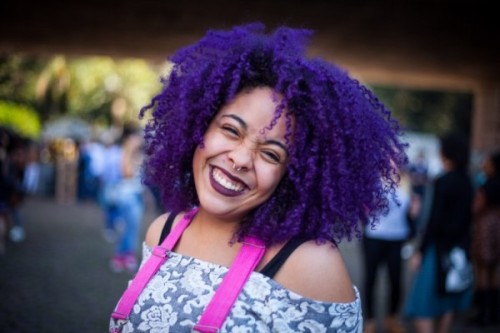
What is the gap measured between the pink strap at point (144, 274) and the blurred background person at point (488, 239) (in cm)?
531

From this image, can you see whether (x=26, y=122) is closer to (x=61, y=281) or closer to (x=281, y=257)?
(x=61, y=281)

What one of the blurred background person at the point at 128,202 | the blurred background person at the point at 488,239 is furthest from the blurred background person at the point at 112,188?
the blurred background person at the point at 488,239

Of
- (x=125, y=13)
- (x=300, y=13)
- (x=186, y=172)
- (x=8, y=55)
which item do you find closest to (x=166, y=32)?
(x=125, y=13)

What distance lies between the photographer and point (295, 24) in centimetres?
968

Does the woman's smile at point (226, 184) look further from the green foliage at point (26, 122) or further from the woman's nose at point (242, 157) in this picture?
the green foliage at point (26, 122)

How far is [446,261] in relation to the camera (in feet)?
16.1

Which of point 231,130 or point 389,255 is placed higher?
point 231,130

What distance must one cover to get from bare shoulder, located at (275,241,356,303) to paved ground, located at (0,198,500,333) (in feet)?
12.5

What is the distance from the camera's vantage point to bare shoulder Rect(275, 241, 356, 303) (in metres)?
1.75

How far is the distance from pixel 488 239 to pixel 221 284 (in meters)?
5.58

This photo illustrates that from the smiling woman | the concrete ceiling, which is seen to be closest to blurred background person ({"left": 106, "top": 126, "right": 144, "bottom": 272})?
the concrete ceiling

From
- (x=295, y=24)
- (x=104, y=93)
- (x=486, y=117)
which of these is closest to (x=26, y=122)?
(x=104, y=93)

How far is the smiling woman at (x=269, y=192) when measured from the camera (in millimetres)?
1749

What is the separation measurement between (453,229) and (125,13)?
7.30 m
